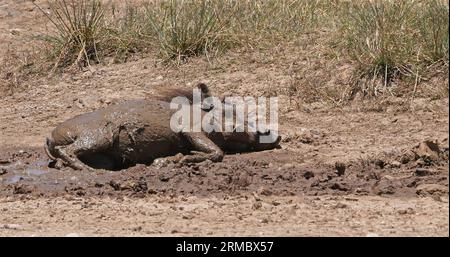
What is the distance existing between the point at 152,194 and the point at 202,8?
153 inches

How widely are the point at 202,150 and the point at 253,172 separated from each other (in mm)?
745

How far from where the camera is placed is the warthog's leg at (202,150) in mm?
9344

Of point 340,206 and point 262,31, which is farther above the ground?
point 262,31

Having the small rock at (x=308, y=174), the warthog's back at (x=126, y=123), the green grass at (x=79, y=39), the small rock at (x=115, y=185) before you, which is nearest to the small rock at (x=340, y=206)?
the small rock at (x=308, y=174)

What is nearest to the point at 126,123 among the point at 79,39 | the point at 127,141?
the point at 127,141

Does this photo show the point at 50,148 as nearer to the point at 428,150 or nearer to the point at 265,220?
the point at 265,220

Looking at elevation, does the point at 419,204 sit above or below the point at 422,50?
below

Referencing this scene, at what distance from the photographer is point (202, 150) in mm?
9492

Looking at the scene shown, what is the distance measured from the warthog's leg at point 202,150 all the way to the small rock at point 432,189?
6.44 feet

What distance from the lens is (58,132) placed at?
31.4ft

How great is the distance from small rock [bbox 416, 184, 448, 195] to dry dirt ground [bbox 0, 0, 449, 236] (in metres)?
0.02

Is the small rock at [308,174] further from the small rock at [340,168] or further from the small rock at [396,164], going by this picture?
the small rock at [396,164]
